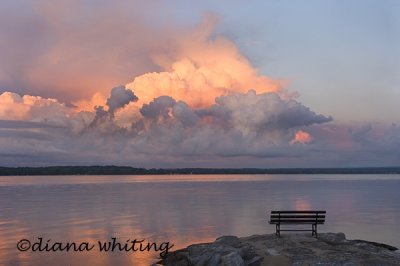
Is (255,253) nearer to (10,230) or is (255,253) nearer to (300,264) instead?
(300,264)

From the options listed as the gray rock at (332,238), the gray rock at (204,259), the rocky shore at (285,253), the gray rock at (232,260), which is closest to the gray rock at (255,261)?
the rocky shore at (285,253)

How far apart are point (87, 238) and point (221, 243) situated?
18954mm

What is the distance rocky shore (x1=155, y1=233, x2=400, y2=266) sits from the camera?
21000mm

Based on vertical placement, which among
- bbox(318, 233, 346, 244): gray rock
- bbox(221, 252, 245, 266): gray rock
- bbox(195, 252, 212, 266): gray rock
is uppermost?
bbox(318, 233, 346, 244): gray rock

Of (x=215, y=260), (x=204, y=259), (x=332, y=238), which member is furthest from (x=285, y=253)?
(x=332, y=238)

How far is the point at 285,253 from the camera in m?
22.3

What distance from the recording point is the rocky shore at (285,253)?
2100 cm

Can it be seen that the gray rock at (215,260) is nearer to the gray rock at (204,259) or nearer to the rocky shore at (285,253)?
the rocky shore at (285,253)

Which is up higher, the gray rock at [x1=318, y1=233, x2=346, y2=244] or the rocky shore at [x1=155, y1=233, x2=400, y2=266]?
the gray rock at [x1=318, y1=233, x2=346, y2=244]

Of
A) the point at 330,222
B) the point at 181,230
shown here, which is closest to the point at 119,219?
the point at 181,230

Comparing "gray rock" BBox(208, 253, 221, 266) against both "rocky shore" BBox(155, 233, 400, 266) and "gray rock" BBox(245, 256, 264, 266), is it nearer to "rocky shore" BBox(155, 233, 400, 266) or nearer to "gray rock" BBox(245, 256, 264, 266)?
"rocky shore" BBox(155, 233, 400, 266)

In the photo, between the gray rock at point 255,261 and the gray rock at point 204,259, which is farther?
the gray rock at point 204,259

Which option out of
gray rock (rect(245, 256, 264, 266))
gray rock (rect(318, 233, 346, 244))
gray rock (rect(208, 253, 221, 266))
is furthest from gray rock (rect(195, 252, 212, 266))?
gray rock (rect(318, 233, 346, 244))

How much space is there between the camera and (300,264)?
2039 centimetres
